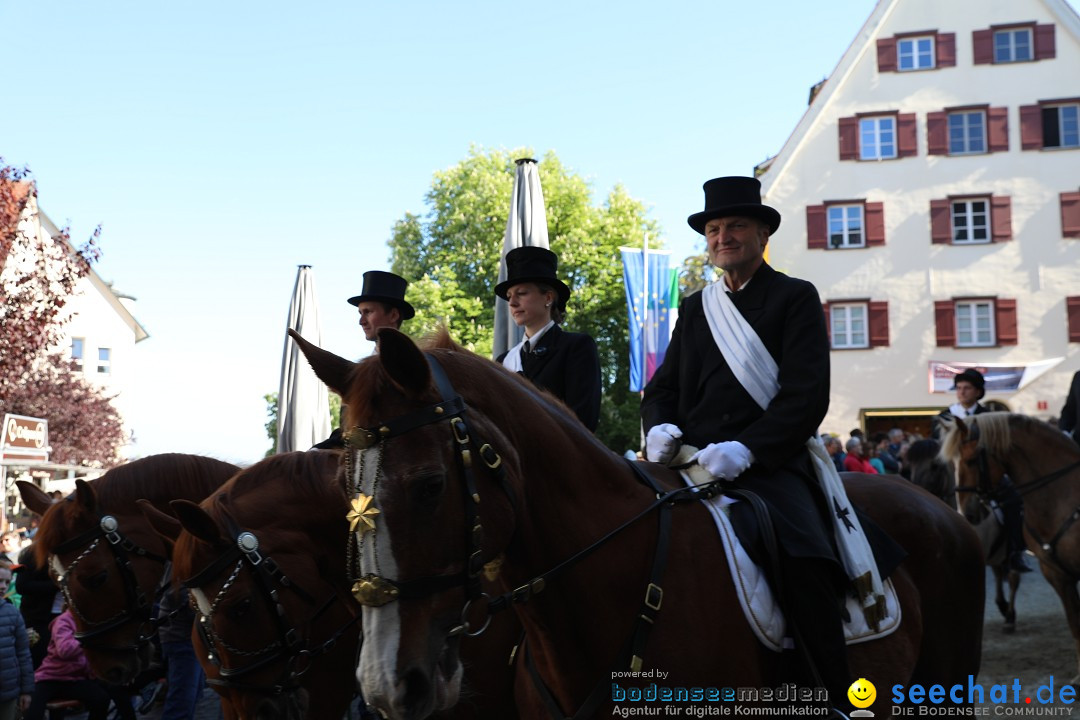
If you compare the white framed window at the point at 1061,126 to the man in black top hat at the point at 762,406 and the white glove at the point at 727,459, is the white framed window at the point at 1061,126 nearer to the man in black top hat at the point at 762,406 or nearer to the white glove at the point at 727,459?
the man in black top hat at the point at 762,406

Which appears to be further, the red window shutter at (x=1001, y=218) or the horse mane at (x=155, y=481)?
A: the red window shutter at (x=1001, y=218)

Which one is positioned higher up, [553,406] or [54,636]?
[553,406]

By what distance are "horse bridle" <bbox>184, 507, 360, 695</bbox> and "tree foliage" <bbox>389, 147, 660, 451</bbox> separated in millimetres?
28092

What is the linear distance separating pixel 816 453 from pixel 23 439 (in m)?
10.9

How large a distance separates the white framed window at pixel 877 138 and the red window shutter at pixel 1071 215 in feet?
17.9

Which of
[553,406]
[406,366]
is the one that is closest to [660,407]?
[553,406]

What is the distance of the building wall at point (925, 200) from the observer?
30.3 metres

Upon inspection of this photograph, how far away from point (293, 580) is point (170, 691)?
2000mm

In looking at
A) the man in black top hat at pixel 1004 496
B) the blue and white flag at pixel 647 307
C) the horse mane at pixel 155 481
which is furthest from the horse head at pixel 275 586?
the blue and white flag at pixel 647 307

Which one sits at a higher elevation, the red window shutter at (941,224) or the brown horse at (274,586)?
the red window shutter at (941,224)

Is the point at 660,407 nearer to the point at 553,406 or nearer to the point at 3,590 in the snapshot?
the point at 553,406

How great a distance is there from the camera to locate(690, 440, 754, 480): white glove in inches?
133

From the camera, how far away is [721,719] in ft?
9.92

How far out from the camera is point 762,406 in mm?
3713
